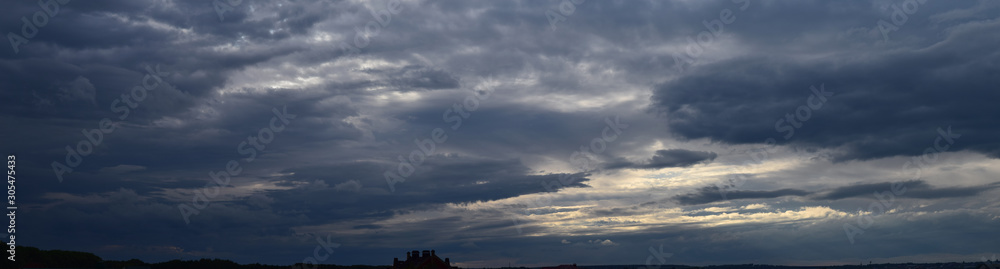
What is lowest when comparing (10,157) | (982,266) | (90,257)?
(982,266)

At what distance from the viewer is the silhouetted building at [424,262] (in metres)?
108

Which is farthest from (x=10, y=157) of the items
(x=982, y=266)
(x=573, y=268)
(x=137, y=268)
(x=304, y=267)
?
(x=982, y=266)

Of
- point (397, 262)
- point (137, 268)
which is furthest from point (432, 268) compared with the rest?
point (137, 268)

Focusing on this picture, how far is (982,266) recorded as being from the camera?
6516 inches

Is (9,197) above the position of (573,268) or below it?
above

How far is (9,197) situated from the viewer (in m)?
50.6

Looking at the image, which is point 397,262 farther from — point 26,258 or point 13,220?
point 13,220

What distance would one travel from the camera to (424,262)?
354 ft

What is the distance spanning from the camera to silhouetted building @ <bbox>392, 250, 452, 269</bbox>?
10831 centimetres

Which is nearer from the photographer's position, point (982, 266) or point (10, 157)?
point (10, 157)

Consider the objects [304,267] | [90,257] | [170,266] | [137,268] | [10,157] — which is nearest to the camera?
Answer: [10,157]

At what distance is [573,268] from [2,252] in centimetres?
11137

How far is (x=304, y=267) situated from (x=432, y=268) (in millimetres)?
58465

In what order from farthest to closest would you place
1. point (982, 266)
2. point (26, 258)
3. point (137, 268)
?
point (982, 266) < point (26, 258) < point (137, 268)
